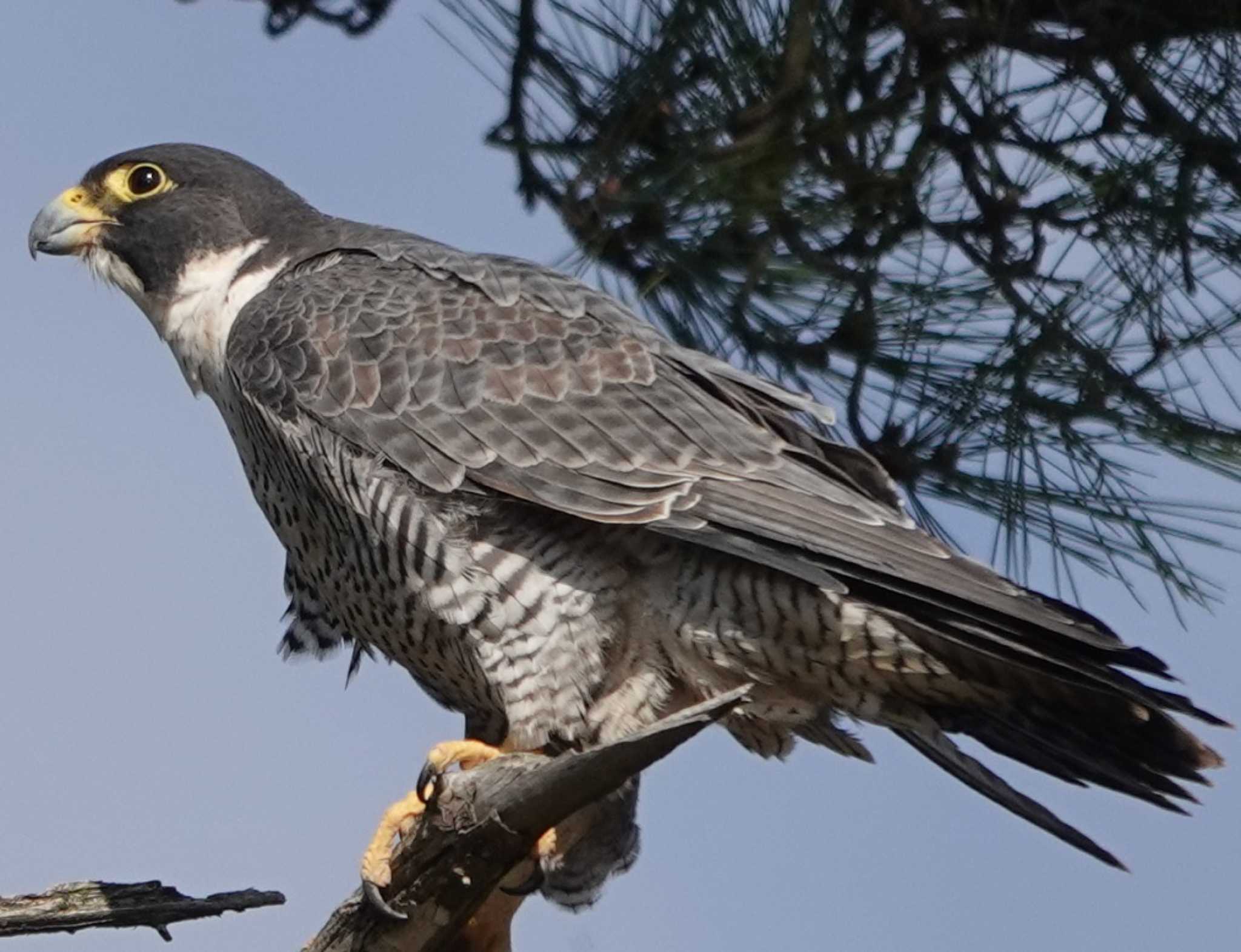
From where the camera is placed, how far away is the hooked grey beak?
4.50 meters

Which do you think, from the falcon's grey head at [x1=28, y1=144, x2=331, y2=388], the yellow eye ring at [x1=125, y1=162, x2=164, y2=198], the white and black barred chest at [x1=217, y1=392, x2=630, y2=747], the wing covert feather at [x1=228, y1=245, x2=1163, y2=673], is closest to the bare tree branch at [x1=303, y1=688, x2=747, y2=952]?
the white and black barred chest at [x1=217, y1=392, x2=630, y2=747]

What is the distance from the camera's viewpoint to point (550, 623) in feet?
11.9

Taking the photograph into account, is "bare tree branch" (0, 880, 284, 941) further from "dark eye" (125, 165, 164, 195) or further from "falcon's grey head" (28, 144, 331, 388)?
"dark eye" (125, 165, 164, 195)

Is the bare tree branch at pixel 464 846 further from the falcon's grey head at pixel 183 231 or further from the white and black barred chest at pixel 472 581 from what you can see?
the falcon's grey head at pixel 183 231

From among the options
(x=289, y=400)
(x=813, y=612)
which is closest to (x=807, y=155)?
(x=813, y=612)

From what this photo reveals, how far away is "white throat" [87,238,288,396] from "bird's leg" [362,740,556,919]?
106 cm

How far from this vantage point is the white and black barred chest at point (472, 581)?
11.9 ft

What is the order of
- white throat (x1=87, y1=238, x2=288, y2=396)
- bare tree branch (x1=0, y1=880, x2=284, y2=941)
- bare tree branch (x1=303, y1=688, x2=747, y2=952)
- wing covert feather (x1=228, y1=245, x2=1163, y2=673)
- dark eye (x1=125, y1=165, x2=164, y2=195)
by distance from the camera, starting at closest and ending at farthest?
bare tree branch (x1=303, y1=688, x2=747, y2=952)
bare tree branch (x1=0, y1=880, x2=284, y2=941)
wing covert feather (x1=228, y1=245, x2=1163, y2=673)
white throat (x1=87, y1=238, x2=288, y2=396)
dark eye (x1=125, y1=165, x2=164, y2=195)

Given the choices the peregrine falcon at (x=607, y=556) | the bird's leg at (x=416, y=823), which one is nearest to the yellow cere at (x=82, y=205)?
the peregrine falcon at (x=607, y=556)

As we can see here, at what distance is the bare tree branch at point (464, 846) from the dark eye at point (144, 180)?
1.80 meters

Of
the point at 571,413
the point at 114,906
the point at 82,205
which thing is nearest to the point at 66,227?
the point at 82,205

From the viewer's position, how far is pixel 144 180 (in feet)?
14.9

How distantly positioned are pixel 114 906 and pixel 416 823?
1.79 ft

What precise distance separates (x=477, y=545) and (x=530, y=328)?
0.57m
